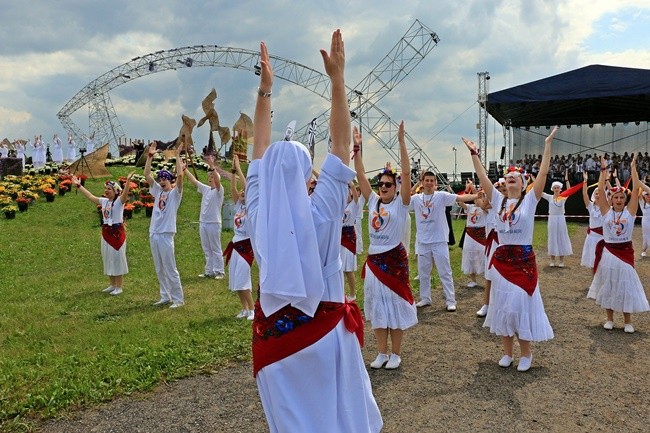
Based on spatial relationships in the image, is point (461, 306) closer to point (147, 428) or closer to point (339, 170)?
point (147, 428)

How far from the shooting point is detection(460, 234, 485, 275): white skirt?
10.8 metres

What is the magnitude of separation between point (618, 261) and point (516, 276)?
8.99ft

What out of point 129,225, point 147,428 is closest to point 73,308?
point 147,428

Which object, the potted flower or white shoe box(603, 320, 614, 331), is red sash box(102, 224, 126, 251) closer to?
white shoe box(603, 320, 614, 331)

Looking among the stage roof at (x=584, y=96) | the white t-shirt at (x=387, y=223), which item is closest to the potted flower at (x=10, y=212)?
the white t-shirt at (x=387, y=223)

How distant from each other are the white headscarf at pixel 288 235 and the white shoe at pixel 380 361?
3.76 meters

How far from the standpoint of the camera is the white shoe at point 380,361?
602 centimetres

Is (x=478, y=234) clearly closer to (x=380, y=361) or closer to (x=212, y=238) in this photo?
(x=380, y=361)

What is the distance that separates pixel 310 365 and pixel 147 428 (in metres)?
2.69

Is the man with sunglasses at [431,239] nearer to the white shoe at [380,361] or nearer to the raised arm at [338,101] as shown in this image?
the white shoe at [380,361]

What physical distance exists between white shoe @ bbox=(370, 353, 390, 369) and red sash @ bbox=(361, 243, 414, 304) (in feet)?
2.22

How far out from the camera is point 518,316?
19.1 ft

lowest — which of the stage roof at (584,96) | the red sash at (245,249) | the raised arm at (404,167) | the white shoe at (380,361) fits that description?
→ the white shoe at (380,361)

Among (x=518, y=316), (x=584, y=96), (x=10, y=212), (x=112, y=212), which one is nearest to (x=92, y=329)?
(x=112, y=212)
